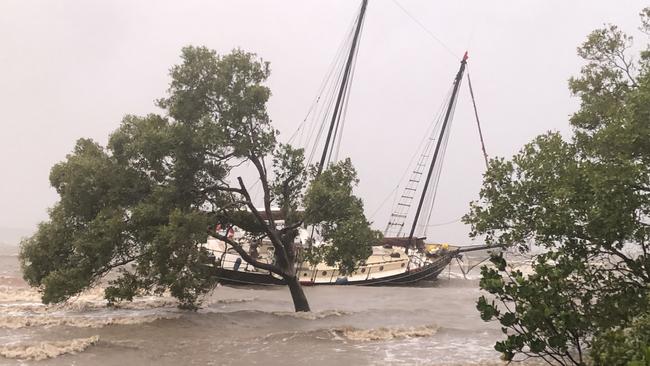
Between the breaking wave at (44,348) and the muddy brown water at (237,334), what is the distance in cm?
3

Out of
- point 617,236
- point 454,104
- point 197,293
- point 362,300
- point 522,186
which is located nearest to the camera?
point 617,236

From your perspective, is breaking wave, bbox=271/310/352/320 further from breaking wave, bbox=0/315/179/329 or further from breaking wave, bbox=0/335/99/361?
breaking wave, bbox=0/335/99/361

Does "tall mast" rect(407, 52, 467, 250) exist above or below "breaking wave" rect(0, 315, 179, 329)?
above

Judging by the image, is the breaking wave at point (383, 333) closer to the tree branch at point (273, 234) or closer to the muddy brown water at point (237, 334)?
the muddy brown water at point (237, 334)

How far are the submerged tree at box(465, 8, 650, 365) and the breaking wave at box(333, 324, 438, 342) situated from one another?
6.82 meters

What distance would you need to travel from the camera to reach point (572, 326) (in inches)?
281

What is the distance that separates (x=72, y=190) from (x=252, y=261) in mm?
7321

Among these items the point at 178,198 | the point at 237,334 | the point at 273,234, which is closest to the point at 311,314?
the point at 273,234

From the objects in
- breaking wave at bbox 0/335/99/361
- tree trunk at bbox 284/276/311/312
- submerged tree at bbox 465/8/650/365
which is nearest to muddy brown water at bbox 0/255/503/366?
breaking wave at bbox 0/335/99/361

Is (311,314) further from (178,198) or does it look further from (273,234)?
(178,198)

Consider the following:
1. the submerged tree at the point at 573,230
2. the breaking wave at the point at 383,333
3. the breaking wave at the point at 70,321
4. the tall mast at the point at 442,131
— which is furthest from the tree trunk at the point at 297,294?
the tall mast at the point at 442,131

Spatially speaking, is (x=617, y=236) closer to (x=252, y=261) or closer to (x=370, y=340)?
(x=370, y=340)

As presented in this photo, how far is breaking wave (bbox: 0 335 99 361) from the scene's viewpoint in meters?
13.2

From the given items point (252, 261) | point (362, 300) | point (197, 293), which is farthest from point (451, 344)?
point (362, 300)
